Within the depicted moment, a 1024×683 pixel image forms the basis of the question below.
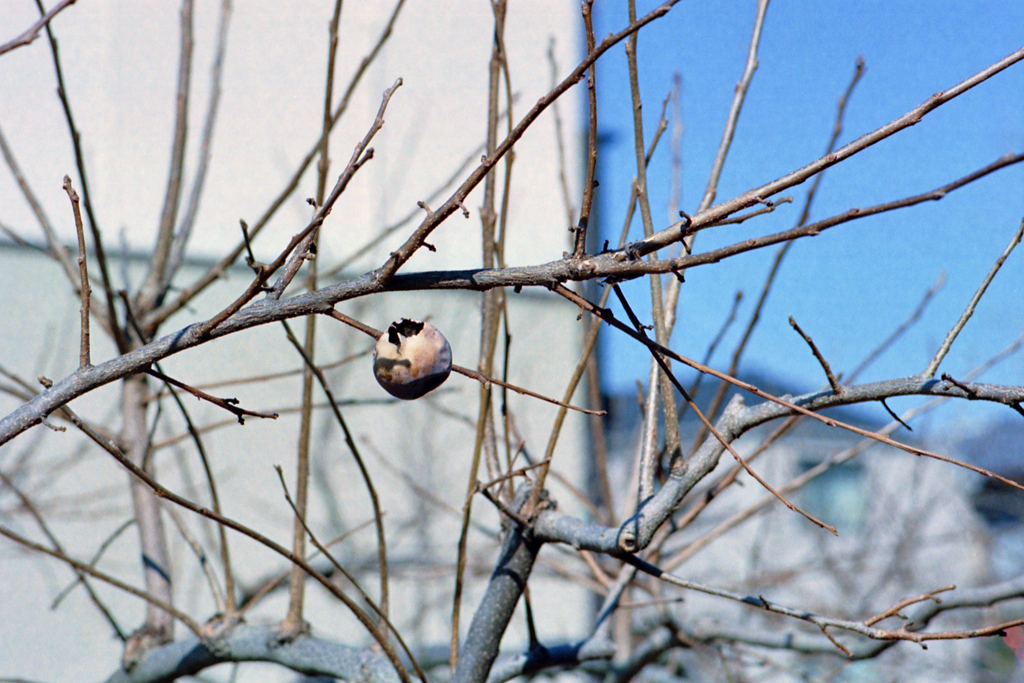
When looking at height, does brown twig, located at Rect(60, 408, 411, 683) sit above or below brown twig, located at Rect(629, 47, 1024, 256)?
A: below

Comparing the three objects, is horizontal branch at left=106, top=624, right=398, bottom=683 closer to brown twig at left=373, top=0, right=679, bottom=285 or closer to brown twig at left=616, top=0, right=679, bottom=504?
brown twig at left=616, top=0, right=679, bottom=504

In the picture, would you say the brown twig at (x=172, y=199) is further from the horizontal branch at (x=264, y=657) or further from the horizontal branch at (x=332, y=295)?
the horizontal branch at (x=332, y=295)

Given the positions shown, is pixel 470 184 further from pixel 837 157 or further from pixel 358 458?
pixel 358 458

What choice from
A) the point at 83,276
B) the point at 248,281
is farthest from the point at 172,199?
the point at 248,281

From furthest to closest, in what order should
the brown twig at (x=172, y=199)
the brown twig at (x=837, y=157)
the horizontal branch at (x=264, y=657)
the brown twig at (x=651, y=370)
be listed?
the brown twig at (x=172, y=199) < the horizontal branch at (x=264, y=657) < the brown twig at (x=651, y=370) < the brown twig at (x=837, y=157)

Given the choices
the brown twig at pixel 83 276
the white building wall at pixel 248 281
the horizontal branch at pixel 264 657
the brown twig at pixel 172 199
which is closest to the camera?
the brown twig at pixel 83 276

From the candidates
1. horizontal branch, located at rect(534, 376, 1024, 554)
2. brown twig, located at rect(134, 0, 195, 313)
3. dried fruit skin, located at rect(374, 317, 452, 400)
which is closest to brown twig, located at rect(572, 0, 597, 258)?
dried fruit skin, located at rect(374, 317, 452, 400)

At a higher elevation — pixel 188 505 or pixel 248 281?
pixel 248 281

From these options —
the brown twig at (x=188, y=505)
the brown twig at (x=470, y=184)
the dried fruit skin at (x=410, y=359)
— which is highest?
the brown twig at (x=470, y=184)

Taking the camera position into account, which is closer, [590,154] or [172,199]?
[590,154]

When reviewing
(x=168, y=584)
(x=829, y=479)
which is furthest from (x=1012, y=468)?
(x=168, y=584)

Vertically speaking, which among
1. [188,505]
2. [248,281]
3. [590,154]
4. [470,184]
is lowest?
[188,505]

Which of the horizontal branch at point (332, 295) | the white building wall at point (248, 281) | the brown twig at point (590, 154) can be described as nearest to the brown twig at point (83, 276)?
the horizontal branch at point (332, 295)

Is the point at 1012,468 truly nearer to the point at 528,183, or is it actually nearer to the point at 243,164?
the point at 528,183
